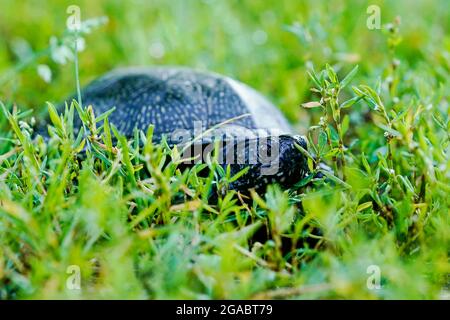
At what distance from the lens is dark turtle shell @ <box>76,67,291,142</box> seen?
216 centimetres

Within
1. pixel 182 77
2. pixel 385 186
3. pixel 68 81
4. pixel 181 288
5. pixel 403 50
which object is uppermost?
pixel 403 50

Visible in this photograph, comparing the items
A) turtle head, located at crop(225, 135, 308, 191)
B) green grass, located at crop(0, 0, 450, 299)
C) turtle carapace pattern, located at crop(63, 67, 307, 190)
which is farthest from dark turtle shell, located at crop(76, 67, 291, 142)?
green grass, located at crop(0, 0, 450, 299)

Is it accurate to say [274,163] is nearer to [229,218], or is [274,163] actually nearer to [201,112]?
[229,218]

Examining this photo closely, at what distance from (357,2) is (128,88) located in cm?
196

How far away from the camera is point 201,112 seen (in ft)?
7.21

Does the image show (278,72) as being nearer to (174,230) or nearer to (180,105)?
(180,105)

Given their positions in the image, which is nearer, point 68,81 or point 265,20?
point 68,81

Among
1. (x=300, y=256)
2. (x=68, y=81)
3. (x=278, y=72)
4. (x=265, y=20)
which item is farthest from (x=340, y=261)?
(x=265, y=20)

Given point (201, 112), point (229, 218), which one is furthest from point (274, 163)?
point (201, 112)

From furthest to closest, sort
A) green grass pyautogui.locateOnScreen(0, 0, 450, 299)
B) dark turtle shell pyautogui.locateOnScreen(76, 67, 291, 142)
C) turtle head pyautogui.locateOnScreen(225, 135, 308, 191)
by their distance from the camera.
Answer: dark turtle shell pyautogui.locateOnScreen(76, 67, 291, 142) < turtle head pyautogui.locateOnScreen(225, 135, 308, 191) < green grass pyautogui.locateOnScreen(0, 0, 450, 299)

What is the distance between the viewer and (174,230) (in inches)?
58.9

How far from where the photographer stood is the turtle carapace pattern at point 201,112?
192cm

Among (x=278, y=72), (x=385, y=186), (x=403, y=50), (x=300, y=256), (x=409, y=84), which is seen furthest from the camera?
(x=403, y=50)

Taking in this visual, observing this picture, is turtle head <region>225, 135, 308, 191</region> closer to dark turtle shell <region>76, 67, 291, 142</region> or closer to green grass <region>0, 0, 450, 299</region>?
green grass <region>0, 0, 450, 299</region>
